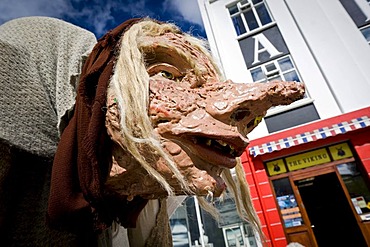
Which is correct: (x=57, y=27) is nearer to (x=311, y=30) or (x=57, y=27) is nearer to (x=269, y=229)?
(x=269, y=229)

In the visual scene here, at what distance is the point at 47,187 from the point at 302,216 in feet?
12.0

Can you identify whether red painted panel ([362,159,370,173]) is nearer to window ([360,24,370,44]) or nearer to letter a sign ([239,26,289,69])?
window ([360,24,370,44])

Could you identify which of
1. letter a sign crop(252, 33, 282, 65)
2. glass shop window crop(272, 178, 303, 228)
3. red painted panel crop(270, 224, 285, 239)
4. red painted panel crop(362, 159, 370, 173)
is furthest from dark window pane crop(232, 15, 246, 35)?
red painted panel crop(270, 224, 285, 239)

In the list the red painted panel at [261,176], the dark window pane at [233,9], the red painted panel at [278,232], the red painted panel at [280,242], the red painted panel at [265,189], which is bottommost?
the red painted panel at [280,242]

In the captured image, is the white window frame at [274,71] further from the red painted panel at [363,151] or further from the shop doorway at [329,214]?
the shop doorway at [329,214]

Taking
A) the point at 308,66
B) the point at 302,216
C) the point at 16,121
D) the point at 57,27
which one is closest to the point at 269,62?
the point at 308,66

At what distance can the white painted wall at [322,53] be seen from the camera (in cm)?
342

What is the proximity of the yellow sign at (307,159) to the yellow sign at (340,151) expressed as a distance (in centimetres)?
9

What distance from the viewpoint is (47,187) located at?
520 mm

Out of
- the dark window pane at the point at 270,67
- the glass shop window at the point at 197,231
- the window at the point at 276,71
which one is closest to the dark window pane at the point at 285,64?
the window at the point at 276,71

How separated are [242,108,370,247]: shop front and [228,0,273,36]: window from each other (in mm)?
2652

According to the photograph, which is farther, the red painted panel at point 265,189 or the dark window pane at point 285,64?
the dark window pane at point 285,64

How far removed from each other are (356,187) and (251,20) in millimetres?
3791

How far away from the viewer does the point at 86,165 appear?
0.42 meters
